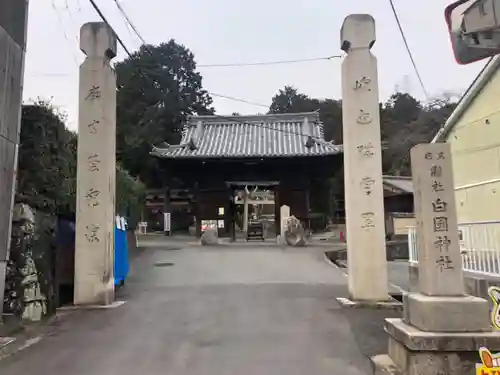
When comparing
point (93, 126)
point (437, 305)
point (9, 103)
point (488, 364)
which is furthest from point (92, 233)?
point (488, 364)

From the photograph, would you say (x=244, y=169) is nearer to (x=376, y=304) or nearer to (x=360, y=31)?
(x=360, y=31)

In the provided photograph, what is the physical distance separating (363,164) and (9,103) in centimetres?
681

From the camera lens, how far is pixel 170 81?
51.9 m

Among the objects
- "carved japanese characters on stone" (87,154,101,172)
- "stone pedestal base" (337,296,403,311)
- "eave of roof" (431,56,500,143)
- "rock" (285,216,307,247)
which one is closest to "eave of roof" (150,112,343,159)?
"rock" (285,216,307,247)

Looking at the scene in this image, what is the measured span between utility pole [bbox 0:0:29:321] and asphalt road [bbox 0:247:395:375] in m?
1.95

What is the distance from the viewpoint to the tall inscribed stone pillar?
9464 mm

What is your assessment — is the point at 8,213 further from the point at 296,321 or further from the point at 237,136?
the point at 237,136

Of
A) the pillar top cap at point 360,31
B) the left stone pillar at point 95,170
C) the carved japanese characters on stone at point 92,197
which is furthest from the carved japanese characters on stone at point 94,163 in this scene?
the pillar top cap at point 360,31

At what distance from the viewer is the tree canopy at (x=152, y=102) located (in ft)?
139

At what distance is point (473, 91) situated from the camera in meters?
14.6

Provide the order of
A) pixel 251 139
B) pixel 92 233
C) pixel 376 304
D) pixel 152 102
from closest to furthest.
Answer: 1. pixel 376 304
2. pixel 92 233
3. pixel 251 139
4. pixel 152 102

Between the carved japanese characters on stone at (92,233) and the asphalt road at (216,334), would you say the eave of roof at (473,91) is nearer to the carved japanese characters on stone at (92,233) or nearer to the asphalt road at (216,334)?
the asphalt road at (216,334)

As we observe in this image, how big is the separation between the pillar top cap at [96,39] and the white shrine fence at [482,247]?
8029 millimetres

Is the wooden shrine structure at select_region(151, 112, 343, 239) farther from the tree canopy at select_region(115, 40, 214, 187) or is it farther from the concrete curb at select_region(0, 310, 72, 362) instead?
the concrete curb at select_region(0, 310, 72, 362)
